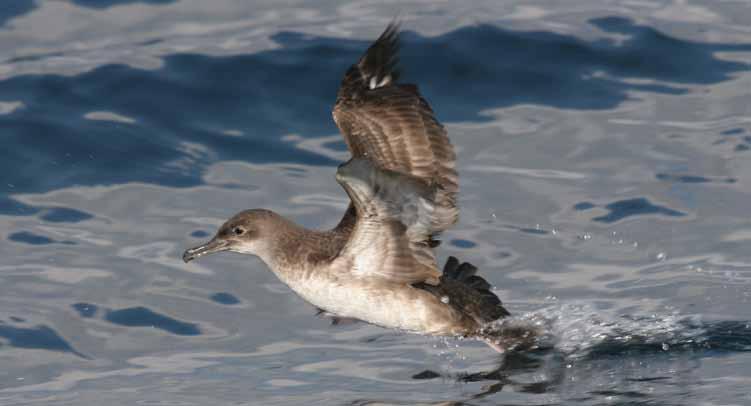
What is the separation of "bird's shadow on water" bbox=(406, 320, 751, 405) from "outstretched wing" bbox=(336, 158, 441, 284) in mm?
709

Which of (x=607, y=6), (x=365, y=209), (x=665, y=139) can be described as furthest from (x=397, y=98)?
(x=607, y=6)

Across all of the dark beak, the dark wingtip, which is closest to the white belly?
the dark beak

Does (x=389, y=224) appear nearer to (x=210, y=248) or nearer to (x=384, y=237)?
(x=384, y=237)

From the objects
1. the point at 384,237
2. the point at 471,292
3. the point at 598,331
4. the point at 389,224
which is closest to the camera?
the point at 389,224

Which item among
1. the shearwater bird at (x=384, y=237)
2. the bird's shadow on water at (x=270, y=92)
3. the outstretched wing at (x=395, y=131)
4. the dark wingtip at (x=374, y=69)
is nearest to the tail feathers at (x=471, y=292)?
the shearwater bird at (x=384, y=237)

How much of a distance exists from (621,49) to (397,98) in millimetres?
6483

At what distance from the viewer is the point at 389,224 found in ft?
22.4

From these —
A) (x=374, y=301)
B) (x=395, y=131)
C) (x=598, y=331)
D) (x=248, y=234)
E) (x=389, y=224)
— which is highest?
(x=395, y=131)

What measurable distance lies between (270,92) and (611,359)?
5711 mm

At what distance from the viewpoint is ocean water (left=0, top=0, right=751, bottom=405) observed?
7.78m

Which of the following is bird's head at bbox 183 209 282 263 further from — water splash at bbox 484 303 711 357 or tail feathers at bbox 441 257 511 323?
water splash at bbox 484 303 711 357

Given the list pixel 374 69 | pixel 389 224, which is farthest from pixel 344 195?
pixel 389 224

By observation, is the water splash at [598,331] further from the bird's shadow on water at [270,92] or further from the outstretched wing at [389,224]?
the bird's shadow on water at [270,92]

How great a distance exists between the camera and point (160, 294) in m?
9.25
